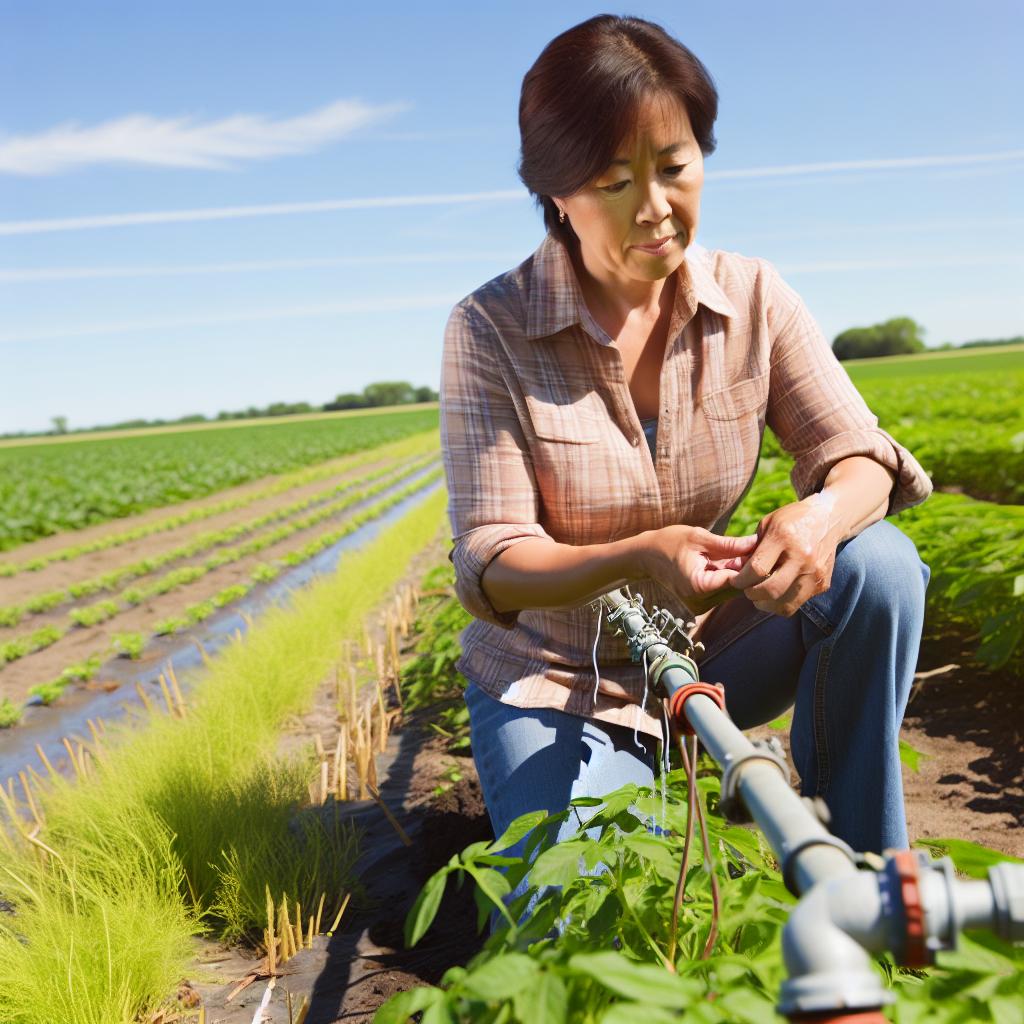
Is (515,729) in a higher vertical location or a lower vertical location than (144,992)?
higher

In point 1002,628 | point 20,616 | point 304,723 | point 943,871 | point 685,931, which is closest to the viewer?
point 943,871

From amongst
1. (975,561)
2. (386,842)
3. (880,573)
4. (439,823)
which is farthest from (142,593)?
(880,573)

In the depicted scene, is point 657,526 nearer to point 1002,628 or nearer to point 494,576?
point 494,576

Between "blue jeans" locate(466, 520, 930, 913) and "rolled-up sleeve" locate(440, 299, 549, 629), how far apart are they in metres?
0.24

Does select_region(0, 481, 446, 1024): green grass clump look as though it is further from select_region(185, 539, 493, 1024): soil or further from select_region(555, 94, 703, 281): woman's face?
select_region(555, 94, 703, 281): woman's face

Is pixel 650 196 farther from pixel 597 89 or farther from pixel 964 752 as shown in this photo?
pixel 964 752

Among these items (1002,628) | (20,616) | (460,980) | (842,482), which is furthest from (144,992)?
(20,616)

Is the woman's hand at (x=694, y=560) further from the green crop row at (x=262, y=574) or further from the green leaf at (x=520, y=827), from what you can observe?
the green crop row at (x=262, y=574)

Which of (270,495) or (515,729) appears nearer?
(515,729)

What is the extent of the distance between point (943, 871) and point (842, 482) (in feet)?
3.31

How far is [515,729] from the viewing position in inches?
69.5

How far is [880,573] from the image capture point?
1604 mm

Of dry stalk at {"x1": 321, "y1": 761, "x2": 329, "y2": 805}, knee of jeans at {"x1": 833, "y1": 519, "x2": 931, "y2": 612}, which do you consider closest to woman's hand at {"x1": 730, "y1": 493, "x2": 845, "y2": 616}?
knee of jeans at {"x1": 833, "y1": 519, "x2": 931, "y2": 612}

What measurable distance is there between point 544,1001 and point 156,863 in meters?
1.80
